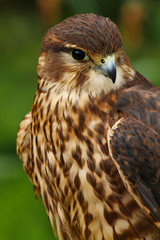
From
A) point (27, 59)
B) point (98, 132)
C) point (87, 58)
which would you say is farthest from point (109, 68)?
point (27, 59)

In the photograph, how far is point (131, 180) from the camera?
283cm

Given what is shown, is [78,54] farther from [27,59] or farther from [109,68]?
[27,59]

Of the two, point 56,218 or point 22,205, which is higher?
point 56,218

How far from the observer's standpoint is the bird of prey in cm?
286

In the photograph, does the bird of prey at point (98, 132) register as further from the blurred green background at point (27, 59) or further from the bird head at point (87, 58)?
the blurred green background at point (27, 59)

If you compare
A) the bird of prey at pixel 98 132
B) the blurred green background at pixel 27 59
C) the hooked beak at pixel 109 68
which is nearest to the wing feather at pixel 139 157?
the bird of prey at pixel 98 132

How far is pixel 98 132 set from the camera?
296 centimetres

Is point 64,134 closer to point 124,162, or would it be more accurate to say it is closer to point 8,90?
point 124,162

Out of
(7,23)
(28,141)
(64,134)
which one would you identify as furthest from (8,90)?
(64,134)

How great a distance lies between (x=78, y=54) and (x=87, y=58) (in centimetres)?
6

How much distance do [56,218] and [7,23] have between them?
4299mm

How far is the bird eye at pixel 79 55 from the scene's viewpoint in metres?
3.02

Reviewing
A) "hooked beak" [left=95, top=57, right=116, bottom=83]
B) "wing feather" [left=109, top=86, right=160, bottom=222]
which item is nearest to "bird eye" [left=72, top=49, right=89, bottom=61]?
"hooked beak" [left=95, top=57, right=116, bottom=83]

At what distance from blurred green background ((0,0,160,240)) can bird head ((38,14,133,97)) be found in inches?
69.3
